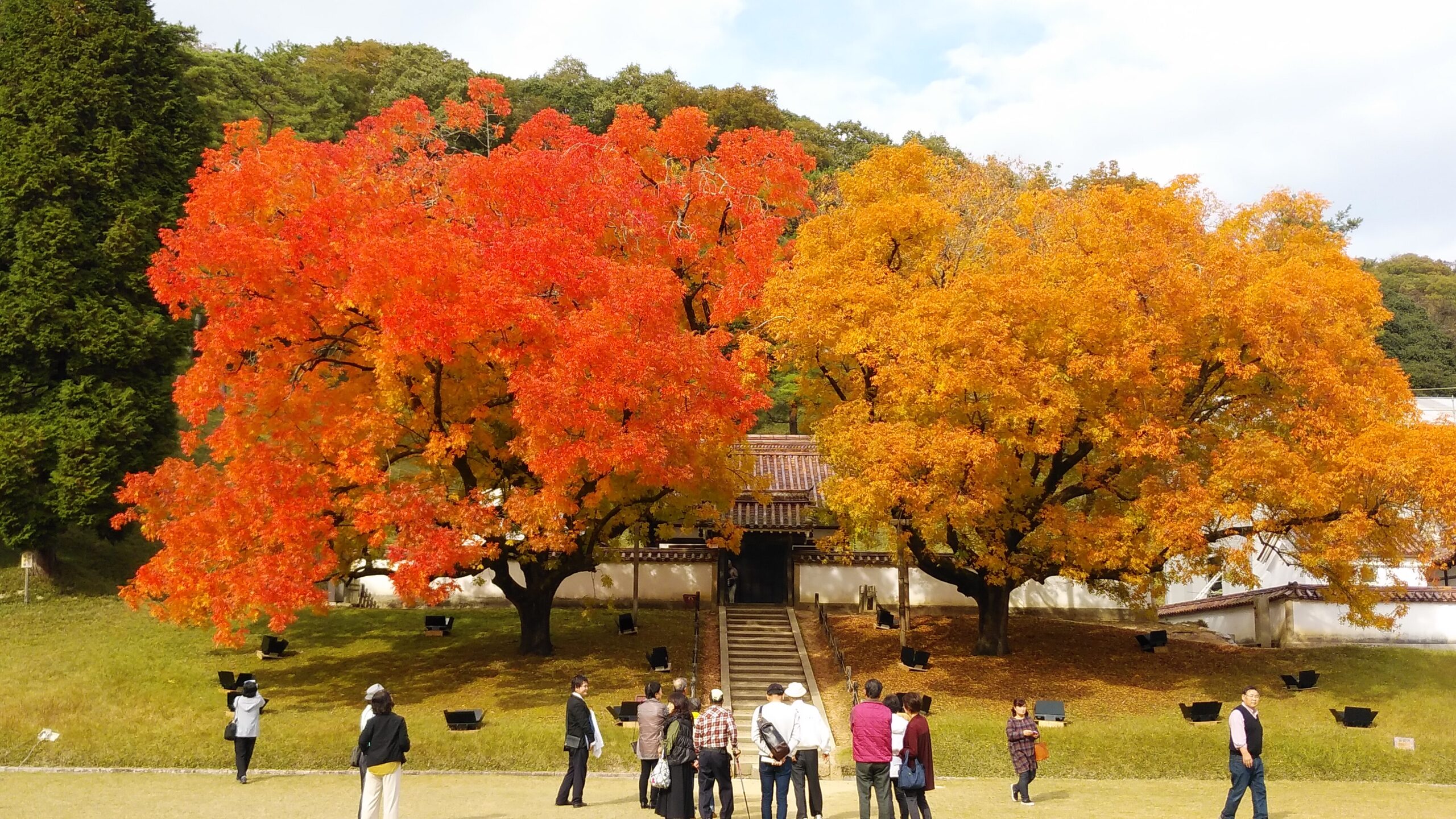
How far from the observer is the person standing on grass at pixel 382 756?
35.0ft

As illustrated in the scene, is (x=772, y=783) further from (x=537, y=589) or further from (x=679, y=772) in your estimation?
(x=537, y=589)

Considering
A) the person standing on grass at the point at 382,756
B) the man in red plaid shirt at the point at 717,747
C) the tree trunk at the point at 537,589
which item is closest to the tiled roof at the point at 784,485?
the tree trunk at the point at 537,589

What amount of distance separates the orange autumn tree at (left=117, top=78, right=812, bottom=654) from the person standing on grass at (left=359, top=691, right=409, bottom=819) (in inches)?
345

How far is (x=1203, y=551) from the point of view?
20.8 m

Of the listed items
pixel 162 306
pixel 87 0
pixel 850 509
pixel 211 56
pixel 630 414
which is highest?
pixel 211 56

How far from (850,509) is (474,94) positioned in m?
16.9

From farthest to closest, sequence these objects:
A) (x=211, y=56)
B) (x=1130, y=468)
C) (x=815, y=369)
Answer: (x=211, y=56) → (x=815, y=369) → (x=1130, y=468)

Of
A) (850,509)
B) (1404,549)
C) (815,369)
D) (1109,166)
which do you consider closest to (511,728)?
(850,509)

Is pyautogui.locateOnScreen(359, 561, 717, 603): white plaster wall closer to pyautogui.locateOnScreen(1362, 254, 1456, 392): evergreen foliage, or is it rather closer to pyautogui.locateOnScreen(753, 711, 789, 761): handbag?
pyautogui.locateOnScreen(753, 711, 789, 761): handbag

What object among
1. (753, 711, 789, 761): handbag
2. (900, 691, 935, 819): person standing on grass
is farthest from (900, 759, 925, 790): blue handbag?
(753, 711, 789, 761): handbag

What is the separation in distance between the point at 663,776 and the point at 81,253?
2489 centimetres

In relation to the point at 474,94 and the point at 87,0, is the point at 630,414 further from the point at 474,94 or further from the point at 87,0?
the point at 87,0

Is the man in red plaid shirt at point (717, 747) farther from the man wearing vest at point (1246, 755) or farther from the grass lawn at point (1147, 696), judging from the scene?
the grass lawn at point (1147, 696)

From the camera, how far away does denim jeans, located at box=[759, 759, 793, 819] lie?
11.5m
